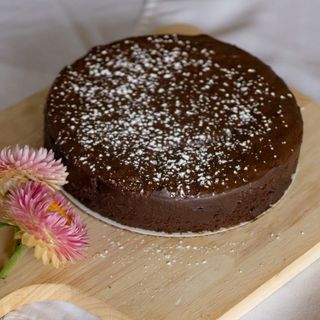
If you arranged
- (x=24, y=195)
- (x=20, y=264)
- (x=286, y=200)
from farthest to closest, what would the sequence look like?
(x=286, y=200)
(x=20, y=264)
(x=24, y=195)

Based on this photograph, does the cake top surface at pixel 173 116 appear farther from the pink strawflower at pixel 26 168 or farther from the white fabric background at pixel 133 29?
the white fabric background at pixel 133 29

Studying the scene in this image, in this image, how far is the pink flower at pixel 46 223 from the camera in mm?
1358

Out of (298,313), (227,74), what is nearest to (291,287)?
(298,313)

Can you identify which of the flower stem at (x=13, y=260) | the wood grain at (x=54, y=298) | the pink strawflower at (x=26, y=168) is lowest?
the wood grain at (x=54, y=298)

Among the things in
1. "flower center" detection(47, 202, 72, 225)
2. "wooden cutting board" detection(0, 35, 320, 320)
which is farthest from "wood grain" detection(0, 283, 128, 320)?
"flower center" detection(47, 202, 72, 225)

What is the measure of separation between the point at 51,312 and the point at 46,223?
0.23 metres

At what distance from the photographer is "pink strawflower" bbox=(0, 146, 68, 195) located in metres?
1.41

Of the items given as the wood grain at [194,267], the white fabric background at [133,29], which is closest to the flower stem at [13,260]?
the wood grain at [194,267]

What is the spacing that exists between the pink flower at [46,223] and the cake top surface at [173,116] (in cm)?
13

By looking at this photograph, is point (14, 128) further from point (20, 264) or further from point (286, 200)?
point (286, 200)

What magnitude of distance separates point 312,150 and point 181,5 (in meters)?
0.72

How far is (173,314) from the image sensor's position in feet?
4.65

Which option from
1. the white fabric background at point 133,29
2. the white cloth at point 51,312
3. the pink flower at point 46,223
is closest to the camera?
the pink flower at point 46,223

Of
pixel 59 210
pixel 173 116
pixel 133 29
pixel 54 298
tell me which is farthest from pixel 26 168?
pixel 133 29
